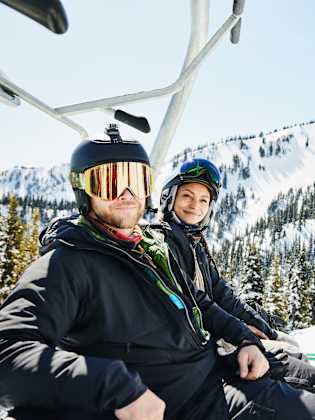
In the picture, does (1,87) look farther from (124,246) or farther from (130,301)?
(130,301)

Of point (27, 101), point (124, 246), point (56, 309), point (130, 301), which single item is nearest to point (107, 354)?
point (130, 301)

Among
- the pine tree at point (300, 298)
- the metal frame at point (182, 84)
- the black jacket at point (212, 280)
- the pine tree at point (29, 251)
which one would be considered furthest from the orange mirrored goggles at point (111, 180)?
the pine tree at point (300, 298)

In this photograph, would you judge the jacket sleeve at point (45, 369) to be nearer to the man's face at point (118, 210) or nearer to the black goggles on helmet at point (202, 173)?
the man's face at point (118, 210)

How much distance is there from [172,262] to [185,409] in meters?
0.70

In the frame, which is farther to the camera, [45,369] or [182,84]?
[182,84]

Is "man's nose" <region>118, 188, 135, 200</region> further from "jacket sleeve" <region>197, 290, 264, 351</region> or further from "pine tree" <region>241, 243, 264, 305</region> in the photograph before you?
"pine tree" <region>241, 243, 264, 305</region>

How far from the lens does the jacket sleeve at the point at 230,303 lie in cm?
336

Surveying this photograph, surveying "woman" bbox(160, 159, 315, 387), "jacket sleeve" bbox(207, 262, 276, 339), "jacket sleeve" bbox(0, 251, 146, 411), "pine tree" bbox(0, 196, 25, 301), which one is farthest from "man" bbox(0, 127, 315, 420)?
"pine tree" bbox(0, 196, 25, 301)

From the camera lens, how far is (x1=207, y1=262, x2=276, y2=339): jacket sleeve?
→ 3.36 meters

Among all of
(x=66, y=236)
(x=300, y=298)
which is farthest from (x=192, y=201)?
(x=300, y=298)

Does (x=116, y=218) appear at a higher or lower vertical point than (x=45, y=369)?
higher

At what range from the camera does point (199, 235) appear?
3.62 meters

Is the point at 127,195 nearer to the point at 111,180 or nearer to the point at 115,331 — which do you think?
the point at 111,180

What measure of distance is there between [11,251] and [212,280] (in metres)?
19.4
